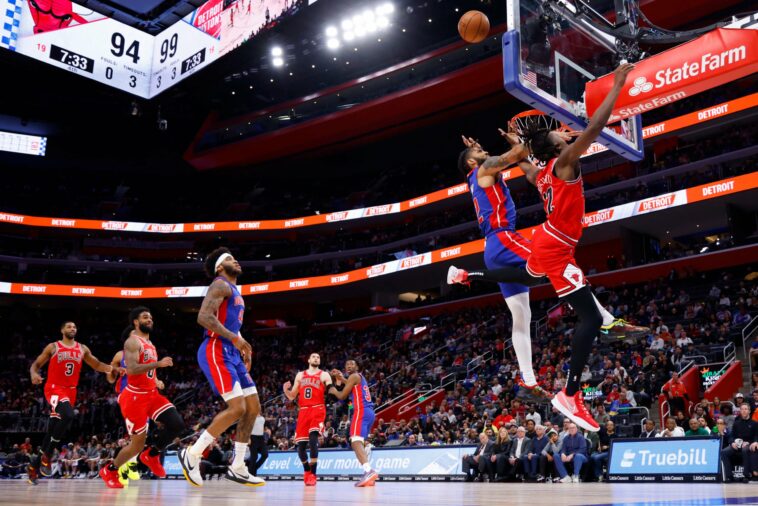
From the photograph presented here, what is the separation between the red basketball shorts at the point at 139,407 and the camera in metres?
8.66

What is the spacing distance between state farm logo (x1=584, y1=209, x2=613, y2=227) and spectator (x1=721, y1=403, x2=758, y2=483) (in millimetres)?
15023

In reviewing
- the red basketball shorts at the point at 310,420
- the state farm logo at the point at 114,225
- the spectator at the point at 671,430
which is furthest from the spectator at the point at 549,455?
the state farm logo at the point at 114,225

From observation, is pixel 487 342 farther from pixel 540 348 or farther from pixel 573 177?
pixel 573 177

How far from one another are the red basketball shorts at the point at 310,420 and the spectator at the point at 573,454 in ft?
14.8

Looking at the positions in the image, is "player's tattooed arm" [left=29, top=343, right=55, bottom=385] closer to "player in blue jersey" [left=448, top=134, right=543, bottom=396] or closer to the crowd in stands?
"player in blue jersey" [left=448, top=134, right=543, bottom=396]

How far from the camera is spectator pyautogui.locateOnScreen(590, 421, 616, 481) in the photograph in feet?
41.0

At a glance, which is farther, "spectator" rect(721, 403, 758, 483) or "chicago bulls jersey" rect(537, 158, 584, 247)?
"spectator" rect(721, 403, 758, 483)

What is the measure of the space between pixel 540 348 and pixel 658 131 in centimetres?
928

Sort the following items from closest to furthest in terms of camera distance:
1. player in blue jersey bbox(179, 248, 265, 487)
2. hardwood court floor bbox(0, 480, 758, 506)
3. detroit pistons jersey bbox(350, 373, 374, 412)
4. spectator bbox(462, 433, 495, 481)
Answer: hardwood court floor bbox(0, 480, 758, 506) < player in blue jersey bbox(179, 248, 265, 487) < detroit pistons jersey bbox(350, 373, 374, 412) < spectator bbox(462, 433, 495, 481)

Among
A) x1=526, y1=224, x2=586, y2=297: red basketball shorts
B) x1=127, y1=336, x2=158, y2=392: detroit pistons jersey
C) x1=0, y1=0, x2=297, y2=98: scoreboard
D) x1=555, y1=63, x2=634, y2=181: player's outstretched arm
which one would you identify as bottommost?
x1=127, y1=336, x2=158, y2=392: detroit pistons jersey

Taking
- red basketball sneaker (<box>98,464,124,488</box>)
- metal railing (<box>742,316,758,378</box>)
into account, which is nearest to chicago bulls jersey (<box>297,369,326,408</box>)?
red basketball sneaker (<box>98,464,124,488</box>)

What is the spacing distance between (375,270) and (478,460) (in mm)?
18846

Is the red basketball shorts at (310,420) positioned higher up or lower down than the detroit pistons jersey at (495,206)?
lower down

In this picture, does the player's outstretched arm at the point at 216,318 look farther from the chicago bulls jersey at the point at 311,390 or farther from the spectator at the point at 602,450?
the spectator at the point at 602,450
